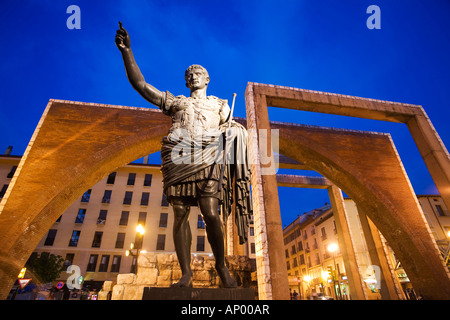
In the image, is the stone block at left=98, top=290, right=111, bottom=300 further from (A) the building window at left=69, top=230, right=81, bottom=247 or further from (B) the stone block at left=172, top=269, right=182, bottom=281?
(A) the building window at left=69, top=230, right=81, bottom=247

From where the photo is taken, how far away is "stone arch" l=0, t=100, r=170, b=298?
8.18m

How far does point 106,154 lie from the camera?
996 centimetres

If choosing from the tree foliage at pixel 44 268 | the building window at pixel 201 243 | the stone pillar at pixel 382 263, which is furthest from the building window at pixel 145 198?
the stone pillar at pixel 382 263

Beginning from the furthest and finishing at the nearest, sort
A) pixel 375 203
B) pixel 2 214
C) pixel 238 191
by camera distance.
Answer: pixel 375 203 → pixel 2 214 → pixel 238 191

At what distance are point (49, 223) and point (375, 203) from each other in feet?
45.9

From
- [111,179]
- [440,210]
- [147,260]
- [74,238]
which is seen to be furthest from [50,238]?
[440,210]

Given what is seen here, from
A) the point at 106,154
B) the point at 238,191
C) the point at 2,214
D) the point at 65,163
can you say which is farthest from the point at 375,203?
the point at 2,214

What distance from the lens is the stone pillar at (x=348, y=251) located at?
1226 centimetres

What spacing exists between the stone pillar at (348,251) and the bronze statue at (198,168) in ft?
43.3

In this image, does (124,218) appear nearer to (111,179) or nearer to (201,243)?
(111,179)

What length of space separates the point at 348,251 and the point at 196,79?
14.3m

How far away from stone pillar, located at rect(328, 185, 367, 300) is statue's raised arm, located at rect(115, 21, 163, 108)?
1407cm

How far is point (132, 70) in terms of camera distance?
2.35 metres

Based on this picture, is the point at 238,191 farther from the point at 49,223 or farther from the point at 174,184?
the point at 49,223
